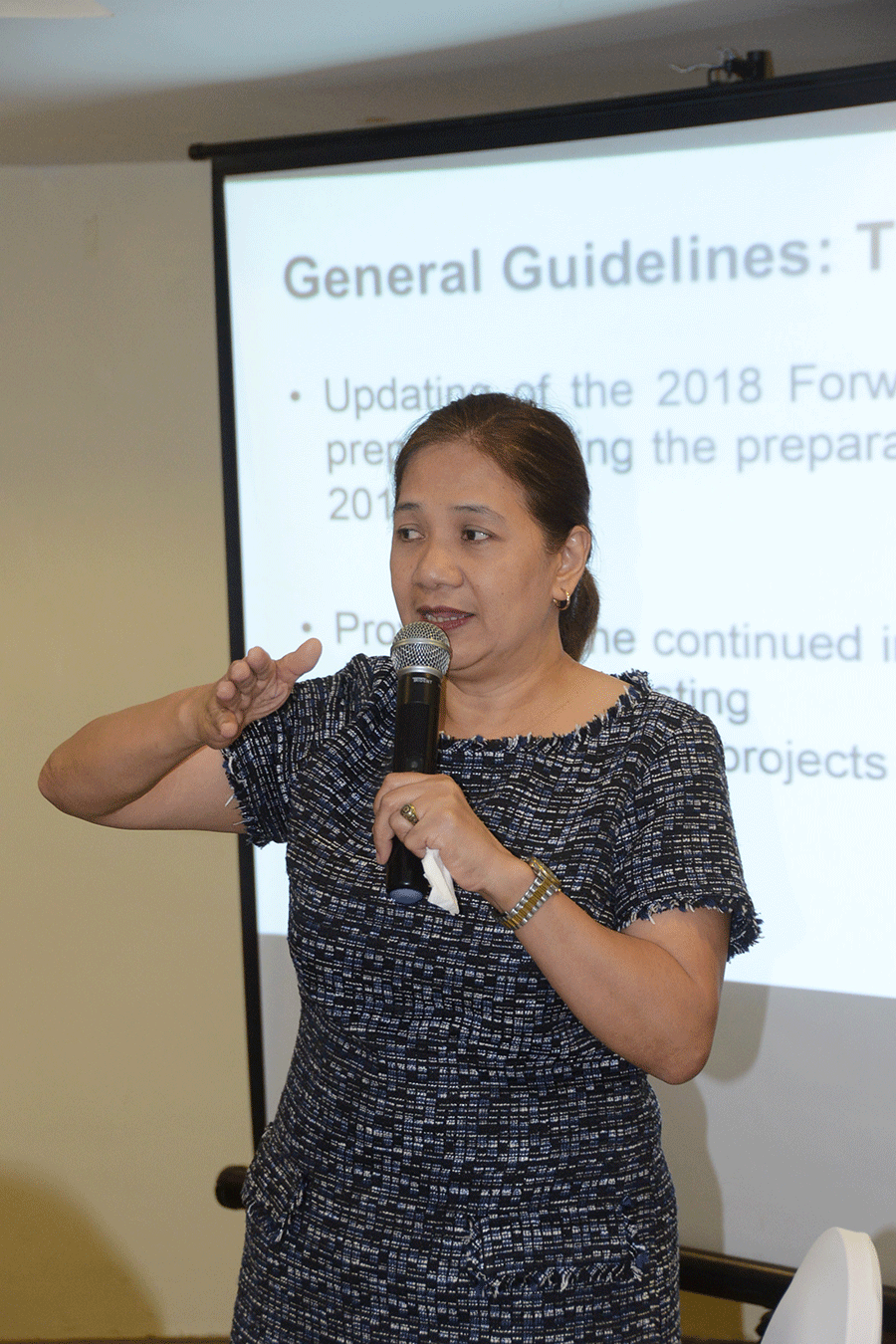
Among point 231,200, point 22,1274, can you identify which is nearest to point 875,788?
point 231,200

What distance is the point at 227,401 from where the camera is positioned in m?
2.57

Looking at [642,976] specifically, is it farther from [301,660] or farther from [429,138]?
[429,138]

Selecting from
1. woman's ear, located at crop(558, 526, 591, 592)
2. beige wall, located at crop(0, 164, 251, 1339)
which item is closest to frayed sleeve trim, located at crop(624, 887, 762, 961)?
woman's ear, located at crop(558, 526, 591, 592)

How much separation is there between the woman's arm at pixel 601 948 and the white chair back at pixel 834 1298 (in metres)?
0.22

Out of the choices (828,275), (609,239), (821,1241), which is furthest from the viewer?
(609,239)

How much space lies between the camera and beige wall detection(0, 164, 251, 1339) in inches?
119

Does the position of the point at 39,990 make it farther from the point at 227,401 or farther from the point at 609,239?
the point at 609,239

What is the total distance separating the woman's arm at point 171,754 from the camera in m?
1.33

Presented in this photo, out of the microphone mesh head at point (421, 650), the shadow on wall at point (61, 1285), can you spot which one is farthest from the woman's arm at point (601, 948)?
the shadow on wall at point (61, 1285)

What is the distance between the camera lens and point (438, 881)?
1.03 meters

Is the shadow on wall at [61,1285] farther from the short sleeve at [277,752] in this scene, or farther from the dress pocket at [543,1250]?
the dress pocket at [543,1250]

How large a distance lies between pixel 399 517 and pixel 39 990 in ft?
7.61

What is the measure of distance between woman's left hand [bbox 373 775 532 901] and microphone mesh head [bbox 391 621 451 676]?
0.62 ft

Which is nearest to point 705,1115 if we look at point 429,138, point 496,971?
point 496,971
